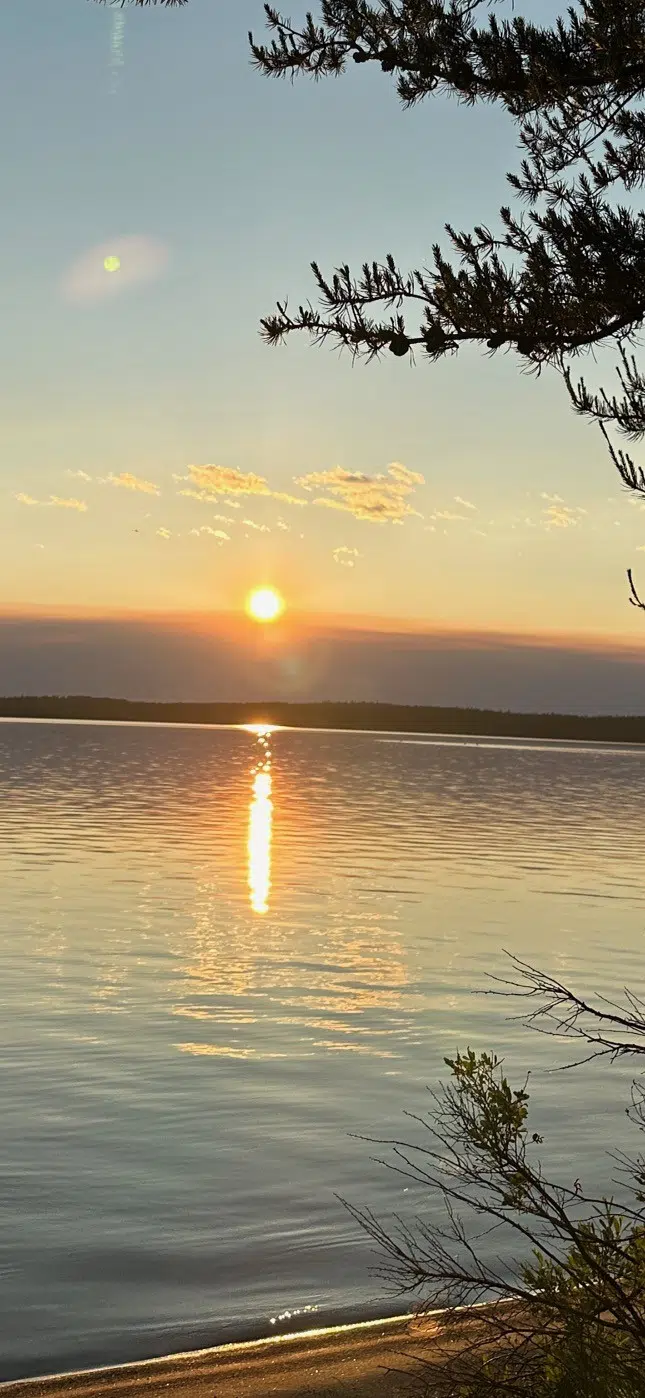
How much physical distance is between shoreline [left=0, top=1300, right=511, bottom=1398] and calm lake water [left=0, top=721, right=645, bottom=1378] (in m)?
0.36

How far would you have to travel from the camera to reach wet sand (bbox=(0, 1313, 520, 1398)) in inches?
269

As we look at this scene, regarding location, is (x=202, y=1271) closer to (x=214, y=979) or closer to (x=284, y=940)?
(x=214, y=979)

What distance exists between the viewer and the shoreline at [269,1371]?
6.85 meters

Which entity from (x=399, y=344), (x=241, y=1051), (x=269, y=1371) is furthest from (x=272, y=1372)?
(x=241, y=1051)

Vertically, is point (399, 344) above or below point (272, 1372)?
above

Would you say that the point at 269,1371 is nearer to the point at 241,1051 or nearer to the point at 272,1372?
the point at 272,1372

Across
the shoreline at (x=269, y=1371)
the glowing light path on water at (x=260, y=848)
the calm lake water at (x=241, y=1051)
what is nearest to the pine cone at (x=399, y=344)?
the shoreline at (x=269, y=1371)

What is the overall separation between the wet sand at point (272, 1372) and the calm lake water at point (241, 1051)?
0.40m

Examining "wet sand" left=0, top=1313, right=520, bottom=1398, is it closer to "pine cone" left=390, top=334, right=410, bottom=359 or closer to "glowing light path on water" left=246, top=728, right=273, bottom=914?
"pine cone" left=390, top=334, right=410, bottom=359

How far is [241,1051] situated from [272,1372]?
740cm

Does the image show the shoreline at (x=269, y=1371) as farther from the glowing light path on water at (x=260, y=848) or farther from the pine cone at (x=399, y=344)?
the glowing light path on water at (x=260, y=848)

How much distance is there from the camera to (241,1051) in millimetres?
14469

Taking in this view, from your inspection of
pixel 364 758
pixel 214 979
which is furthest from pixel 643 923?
pixel 364 758

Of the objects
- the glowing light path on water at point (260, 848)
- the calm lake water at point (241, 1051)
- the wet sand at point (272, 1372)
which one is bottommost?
the wet sand at point (272, 1372)
